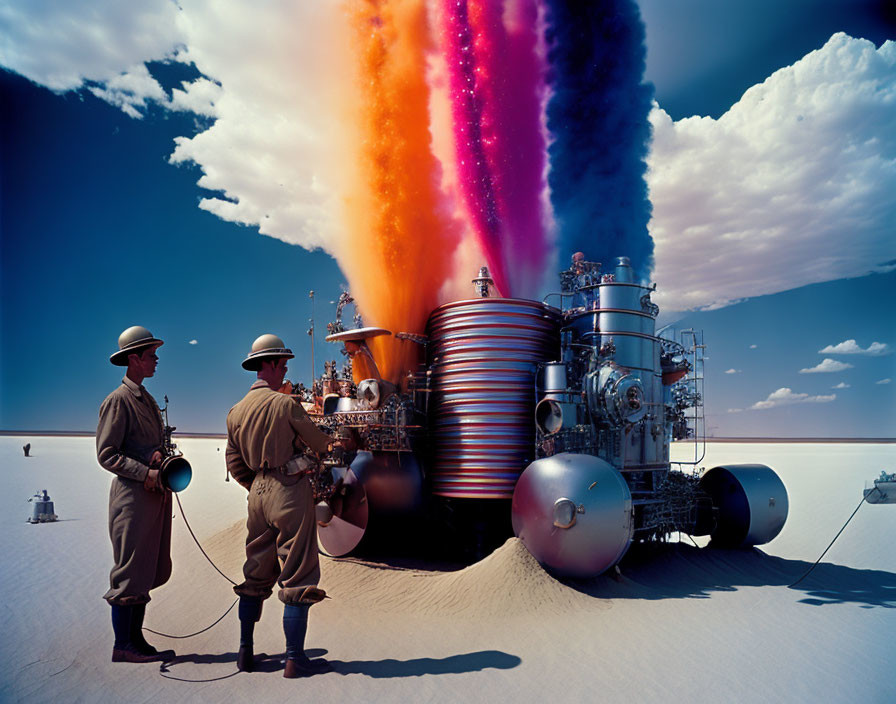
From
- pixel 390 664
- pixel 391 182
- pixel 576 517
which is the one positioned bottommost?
pixel 390 664

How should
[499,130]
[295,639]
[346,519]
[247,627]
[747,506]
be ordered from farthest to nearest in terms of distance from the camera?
[499,130], [747,506], [346,519], [247,627], [295,639]

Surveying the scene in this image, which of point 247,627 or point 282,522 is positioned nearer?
point 282,522

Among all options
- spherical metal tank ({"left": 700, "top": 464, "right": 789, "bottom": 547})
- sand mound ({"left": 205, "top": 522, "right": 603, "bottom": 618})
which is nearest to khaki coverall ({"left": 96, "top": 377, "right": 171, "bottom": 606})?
sand mound ({"left": 205, "top": 522, "right": 603, "bottom": 618})

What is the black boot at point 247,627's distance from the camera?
282 inches

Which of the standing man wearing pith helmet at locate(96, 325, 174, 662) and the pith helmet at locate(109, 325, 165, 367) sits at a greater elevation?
the pith helmet at locate(109, 325, 165, 367)

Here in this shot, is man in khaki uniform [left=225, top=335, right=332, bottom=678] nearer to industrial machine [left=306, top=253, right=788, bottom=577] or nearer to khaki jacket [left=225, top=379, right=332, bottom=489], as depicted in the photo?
khaki jacket [left=225, top=379, right=332, bottom=489]

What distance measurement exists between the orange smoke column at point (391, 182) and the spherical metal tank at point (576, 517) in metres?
5.86

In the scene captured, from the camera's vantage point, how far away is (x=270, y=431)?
24.0ft

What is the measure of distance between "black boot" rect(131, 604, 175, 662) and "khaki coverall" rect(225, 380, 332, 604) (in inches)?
53.0

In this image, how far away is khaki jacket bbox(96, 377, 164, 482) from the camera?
7.31 meters

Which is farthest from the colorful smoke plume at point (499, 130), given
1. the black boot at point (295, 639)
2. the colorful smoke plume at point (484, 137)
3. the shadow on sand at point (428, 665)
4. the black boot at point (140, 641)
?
the black boot at point (140, 641)

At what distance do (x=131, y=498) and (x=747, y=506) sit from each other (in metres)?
13.1

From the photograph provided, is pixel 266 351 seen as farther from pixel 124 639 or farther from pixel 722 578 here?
pixel 722 578

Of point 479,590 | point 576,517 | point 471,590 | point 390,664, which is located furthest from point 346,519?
point 390,664
